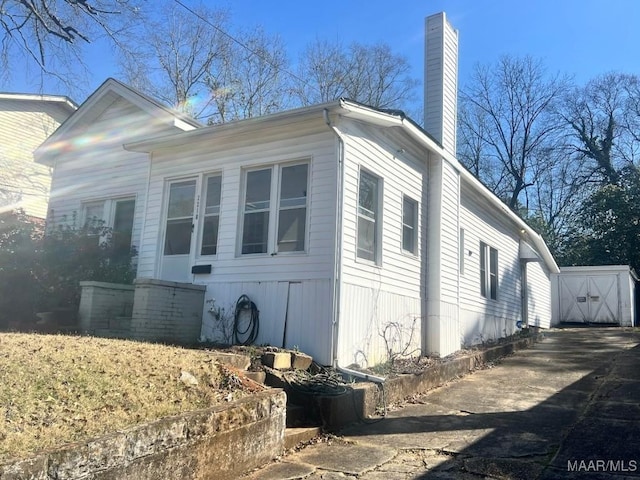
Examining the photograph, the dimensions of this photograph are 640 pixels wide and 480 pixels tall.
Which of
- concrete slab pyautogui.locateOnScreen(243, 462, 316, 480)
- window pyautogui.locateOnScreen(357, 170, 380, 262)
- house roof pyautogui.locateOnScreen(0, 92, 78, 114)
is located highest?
house roof pyautogui.locateOnScreen(0, 92, 78, 114)

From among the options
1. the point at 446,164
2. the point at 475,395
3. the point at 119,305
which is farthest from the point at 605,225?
the point at 119,305

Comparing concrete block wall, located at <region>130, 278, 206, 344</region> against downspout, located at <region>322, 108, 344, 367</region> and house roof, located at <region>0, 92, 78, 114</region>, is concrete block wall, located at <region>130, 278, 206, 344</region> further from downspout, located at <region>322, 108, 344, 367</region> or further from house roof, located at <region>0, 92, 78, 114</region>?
house roof, located at <region>0, 92, 78, 114</region>

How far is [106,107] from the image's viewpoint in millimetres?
12602

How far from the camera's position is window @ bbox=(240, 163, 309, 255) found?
824 cm

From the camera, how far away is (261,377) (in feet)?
20.5

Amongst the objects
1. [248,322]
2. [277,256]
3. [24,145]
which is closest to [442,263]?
[277,256]

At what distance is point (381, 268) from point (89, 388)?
17.2 ft

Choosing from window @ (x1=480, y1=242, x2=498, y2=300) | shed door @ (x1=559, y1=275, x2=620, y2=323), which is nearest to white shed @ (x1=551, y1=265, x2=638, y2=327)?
shed door @ (x1=559, y1=275, x2=620, y2=323)

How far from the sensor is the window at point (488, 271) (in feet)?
44.3

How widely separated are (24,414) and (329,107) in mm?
5434

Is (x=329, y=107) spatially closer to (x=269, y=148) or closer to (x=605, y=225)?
(x=269, y=148)

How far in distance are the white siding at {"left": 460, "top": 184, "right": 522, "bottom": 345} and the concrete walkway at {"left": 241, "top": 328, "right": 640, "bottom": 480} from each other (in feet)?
9.56

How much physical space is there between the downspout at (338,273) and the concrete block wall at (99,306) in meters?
3.68

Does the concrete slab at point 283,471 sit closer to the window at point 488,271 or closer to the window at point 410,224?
the window at point 410,224
